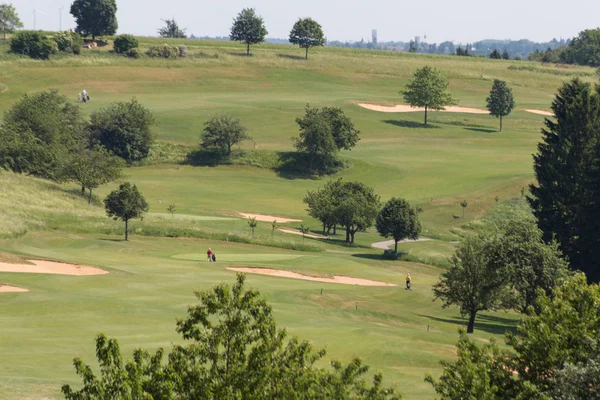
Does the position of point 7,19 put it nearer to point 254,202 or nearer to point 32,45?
point 32,45

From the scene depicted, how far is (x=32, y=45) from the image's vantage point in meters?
169

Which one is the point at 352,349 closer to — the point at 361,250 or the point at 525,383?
the point at 525,383

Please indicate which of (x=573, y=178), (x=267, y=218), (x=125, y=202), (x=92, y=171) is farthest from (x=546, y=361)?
(x=267, y=218)

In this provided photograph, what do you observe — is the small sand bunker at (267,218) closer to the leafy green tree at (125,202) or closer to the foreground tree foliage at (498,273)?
the leafy green tree at (125,202)

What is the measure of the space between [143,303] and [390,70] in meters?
153

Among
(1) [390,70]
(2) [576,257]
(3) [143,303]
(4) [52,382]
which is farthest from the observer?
(1) [390,70]

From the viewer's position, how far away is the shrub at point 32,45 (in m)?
169

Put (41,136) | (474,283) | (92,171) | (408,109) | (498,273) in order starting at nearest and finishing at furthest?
(498,273) → (474,283) → (92,171) → (41,136) → (408,109)

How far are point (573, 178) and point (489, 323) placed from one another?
75.6ft

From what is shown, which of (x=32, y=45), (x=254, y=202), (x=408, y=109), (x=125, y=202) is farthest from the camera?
(x=32, y=45)

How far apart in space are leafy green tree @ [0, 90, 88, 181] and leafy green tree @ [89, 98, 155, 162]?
2330 mm

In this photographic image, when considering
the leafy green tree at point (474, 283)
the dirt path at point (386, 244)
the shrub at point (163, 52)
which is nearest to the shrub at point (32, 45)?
the shrub at point (163, 52)

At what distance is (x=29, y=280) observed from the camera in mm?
51000

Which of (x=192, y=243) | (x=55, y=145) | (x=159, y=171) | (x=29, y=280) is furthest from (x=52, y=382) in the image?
(x=159, y=171)
